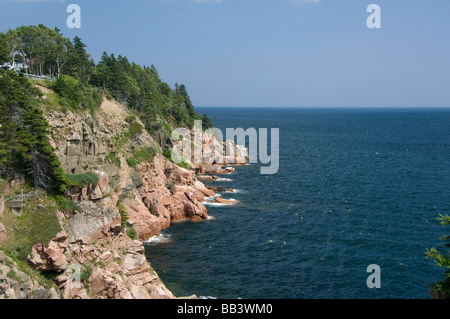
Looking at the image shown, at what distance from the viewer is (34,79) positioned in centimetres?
4972

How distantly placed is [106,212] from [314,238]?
3093cm

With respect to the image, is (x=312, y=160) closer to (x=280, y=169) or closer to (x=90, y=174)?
(x=280, y=169)

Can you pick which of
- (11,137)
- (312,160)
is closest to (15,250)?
(11,137)

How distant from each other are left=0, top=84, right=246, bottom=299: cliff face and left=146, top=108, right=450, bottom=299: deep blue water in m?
4.57

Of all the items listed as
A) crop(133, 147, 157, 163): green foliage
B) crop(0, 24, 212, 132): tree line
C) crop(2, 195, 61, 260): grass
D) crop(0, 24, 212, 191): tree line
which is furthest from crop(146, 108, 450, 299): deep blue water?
crop(0, 24, 212, 132): tree line

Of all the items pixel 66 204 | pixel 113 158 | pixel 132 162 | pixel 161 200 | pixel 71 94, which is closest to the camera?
pixel 66 204

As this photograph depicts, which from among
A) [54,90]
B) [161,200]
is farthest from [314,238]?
[54,90]

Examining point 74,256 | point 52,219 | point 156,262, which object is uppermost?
point 52,219

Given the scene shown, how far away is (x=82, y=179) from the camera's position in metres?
42.4

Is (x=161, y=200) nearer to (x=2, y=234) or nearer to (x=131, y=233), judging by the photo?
(x=131, y=233)

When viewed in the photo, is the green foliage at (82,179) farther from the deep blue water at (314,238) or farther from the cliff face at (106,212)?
the deep blue water at (314,238)

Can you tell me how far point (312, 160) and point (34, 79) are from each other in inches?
3413

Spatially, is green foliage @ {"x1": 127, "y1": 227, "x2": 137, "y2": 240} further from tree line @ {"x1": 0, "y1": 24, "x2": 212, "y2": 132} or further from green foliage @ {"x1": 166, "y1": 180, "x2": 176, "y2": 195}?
tree line @ {"x1": 0, "y1": 24, "x2": 212, "y2": 132}
